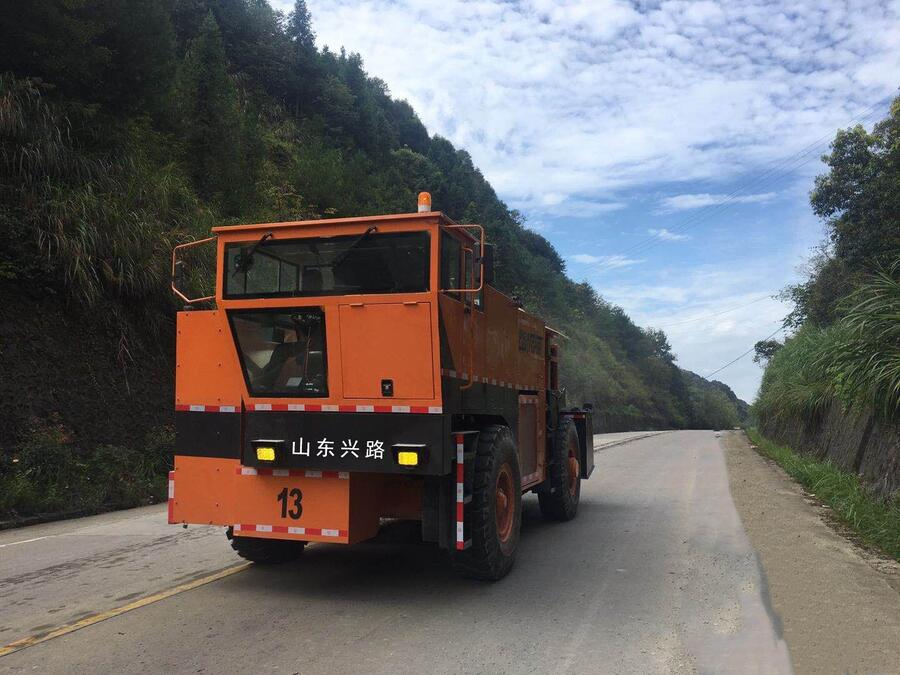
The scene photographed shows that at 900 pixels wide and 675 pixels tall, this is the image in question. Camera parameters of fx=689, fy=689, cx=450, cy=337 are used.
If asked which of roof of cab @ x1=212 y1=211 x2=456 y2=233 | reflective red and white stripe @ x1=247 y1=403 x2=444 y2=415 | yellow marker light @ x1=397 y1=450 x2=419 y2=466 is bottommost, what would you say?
yellow marker light @ x1=397 y1=450 x2=419 y2=466

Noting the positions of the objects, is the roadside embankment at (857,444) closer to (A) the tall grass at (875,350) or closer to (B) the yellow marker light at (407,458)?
(A) the tall grass at (875,350)

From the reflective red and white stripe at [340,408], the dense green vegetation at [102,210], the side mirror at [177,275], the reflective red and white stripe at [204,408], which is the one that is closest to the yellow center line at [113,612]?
the reflective red and white stripe at [204,408]

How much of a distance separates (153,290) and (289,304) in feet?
33.5

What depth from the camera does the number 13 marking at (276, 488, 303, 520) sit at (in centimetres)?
566

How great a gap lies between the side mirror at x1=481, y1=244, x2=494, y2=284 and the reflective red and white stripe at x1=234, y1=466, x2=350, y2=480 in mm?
1959

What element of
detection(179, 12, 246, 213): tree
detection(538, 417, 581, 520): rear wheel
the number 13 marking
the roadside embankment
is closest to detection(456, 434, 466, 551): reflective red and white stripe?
the number 13 marking

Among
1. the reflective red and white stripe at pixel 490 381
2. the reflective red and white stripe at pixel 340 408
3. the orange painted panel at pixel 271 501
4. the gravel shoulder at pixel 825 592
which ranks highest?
the reflective red and white stripe at pixel 490 381

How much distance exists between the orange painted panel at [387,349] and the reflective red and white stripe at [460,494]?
53cm

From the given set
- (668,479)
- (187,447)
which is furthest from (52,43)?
(668,479)

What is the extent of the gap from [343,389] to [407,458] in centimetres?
79

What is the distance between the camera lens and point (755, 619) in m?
5.14

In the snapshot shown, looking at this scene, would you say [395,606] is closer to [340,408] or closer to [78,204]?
[340,408]

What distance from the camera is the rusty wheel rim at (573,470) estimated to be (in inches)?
380

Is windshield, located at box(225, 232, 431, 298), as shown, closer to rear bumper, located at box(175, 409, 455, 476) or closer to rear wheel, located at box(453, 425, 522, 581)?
rear bumper, located at box(175, 409, 455, 476)
